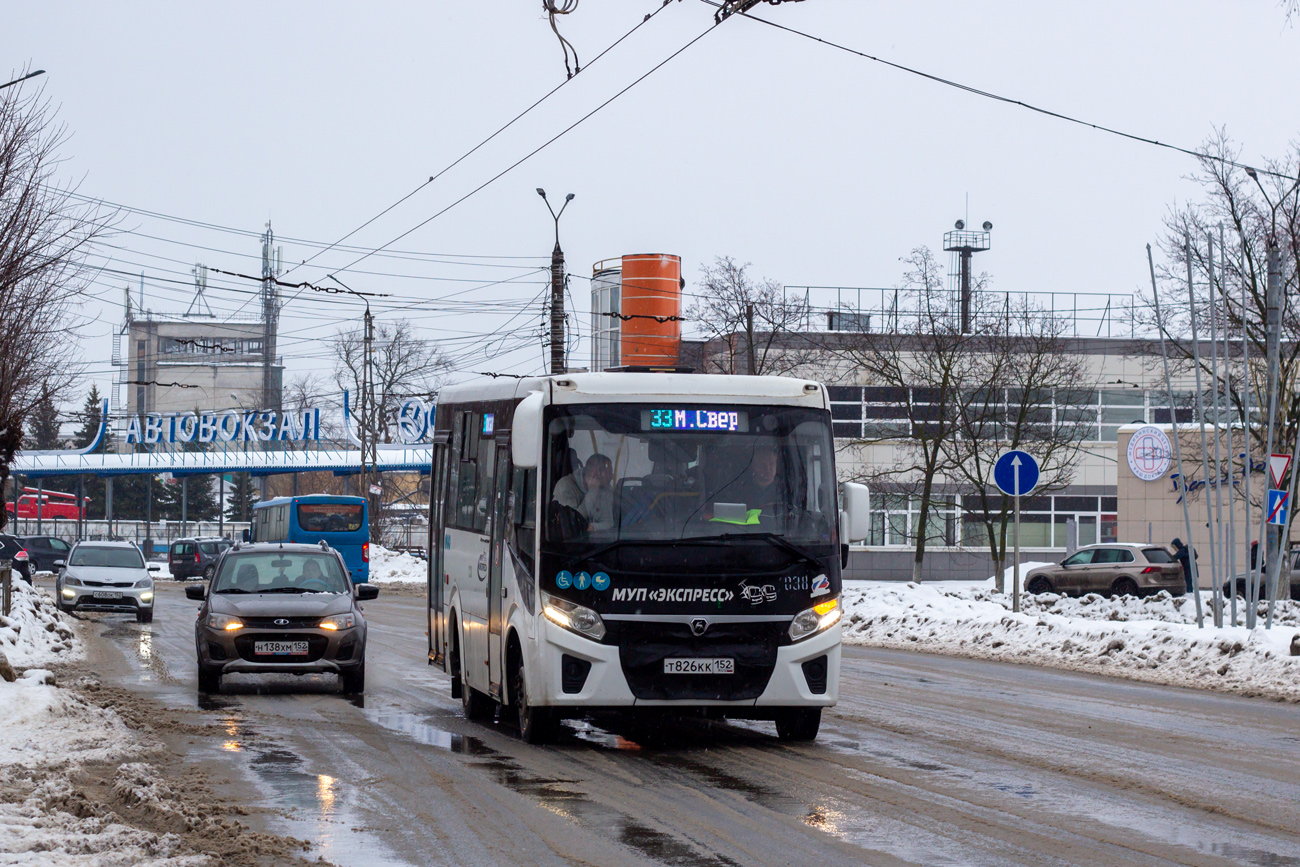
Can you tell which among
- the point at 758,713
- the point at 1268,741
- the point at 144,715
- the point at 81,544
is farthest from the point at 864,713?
the point at 81,544

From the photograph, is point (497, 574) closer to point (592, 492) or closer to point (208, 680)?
point (592, 492)

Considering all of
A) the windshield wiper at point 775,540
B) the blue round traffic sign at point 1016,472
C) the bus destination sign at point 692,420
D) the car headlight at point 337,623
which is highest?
the bus destination sign at point 692,420

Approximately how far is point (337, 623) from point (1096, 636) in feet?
35.7

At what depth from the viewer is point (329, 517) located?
2110 inches

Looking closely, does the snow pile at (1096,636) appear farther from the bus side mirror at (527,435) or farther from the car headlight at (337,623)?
the car headlight at (337,623)

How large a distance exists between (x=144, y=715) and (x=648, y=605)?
506cm

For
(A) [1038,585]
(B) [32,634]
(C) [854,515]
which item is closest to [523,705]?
(C) [854,515]

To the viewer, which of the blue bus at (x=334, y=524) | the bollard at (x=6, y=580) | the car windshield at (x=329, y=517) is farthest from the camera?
the car windshield at (x=329, y=517)

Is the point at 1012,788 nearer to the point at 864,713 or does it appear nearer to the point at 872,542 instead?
the point at 864,713

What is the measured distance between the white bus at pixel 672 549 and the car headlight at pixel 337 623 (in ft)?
15.1

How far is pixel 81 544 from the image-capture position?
33.8 m

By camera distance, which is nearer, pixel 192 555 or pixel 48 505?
pixel 192 555

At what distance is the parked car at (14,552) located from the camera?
27189 mm

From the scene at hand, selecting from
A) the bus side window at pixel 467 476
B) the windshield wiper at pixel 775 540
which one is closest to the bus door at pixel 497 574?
the bus side window at pixel 467 476
